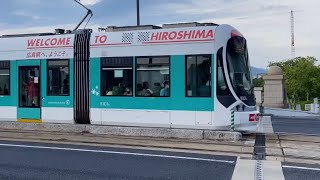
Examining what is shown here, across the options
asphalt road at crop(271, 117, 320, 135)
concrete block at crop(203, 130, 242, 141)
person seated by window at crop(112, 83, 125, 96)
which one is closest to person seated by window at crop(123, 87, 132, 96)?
person seated by window at crop(112, 83, 125, 96)

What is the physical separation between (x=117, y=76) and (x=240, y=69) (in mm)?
3990

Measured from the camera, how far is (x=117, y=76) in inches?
611

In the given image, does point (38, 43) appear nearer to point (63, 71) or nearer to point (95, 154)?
point (63, 71)

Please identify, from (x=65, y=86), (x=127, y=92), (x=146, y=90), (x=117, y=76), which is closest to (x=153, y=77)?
(x=146, y=90)

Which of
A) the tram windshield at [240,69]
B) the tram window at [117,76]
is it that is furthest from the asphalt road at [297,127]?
the tram window at [117,76]

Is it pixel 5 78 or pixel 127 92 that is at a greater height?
pixel 5 78

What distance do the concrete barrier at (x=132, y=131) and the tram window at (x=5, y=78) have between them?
1.20 metres

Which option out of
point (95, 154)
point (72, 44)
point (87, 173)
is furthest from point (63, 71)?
point (87, 173)

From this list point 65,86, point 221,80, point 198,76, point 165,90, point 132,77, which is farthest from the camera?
point 65,86

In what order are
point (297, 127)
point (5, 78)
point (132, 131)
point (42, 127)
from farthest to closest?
point (297, 127) < point (5, 78) < point (42, 127) < point (132, 131)

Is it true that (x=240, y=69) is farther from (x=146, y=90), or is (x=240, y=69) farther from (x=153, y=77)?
(x=146, y=90)

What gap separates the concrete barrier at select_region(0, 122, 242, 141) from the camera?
45.9ft

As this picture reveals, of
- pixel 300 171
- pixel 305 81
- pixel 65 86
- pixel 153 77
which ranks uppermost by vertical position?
pixel 305 81

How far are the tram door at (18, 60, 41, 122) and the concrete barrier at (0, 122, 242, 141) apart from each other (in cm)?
36
